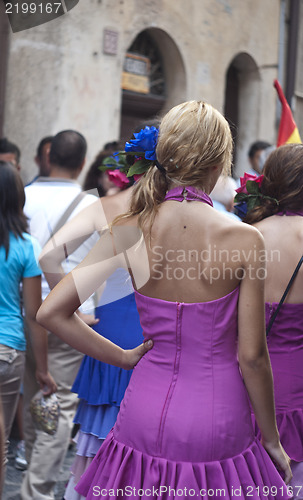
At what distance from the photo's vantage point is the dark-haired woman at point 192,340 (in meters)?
2.00

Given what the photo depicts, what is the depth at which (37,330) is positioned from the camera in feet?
11.8

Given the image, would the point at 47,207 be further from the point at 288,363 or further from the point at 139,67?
the point at 139,67

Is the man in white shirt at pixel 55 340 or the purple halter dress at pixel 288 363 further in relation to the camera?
the man in white shirt at pixel 55 340

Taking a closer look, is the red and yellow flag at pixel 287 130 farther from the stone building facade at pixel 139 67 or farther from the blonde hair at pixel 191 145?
the blonde hair at pixel 191 145

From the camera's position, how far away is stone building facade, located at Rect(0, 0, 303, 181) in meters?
7.55

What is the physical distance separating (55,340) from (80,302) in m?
1.95

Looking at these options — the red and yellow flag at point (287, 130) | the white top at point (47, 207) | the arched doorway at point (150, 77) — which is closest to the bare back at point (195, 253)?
the white top at point (47, 207)

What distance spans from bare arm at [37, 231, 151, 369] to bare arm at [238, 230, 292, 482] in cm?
33

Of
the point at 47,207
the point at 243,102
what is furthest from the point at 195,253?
the point at 243,102

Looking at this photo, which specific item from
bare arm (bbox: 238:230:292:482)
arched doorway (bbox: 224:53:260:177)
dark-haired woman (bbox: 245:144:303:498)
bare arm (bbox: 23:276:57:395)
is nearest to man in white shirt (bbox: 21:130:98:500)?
bare arm (bbox: 23:276:57:395)

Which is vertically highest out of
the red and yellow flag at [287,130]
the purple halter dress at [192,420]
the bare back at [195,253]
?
the red and yellow flag at [287,130]

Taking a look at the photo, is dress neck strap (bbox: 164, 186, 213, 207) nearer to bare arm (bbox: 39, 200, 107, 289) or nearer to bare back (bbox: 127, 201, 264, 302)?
bare back (bbox: 127, 201, 264, 302)

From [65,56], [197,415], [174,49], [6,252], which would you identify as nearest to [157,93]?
[174,49]

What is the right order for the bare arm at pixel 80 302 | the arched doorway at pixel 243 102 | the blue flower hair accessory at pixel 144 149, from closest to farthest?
1. the bare arm at pixel 80 302
2. the blue flower hair accessory at pixel 144 149
3. the arched doorway at pixel 243 102
